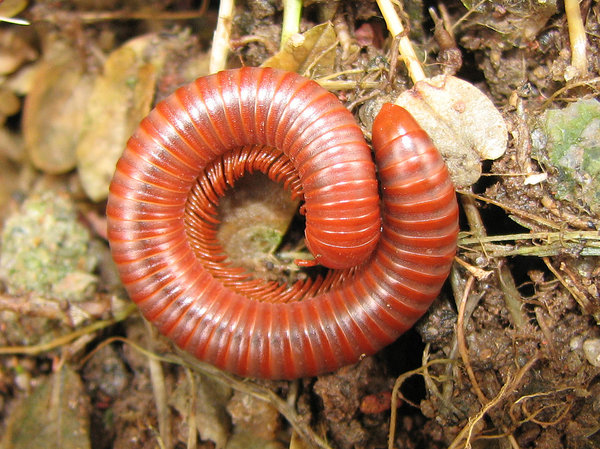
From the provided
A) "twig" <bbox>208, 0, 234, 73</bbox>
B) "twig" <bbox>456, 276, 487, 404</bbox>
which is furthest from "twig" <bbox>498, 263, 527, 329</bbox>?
"twig" <bbox>208, 0, 234, 73</bbox>

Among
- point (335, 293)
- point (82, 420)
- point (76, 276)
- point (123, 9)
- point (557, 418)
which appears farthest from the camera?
point (123, 9)

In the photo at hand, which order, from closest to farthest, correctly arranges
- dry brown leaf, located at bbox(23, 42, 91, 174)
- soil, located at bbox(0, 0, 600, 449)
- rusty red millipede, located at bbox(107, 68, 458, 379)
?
1. rusty red millipede, located at bbox(107, 68, 458, 379)
2. soil, located at bbox(0, 0, 600, 449)
3. dry brown leaf, located at bbox(23, 42, 91, 174)

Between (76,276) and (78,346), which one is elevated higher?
(76,276)

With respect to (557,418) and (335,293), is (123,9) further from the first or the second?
(557,418)

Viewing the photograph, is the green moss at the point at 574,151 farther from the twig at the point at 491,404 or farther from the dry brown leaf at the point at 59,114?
the dry brown leaf at the point at 59,114

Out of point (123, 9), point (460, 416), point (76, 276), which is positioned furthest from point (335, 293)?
point (123, 9)

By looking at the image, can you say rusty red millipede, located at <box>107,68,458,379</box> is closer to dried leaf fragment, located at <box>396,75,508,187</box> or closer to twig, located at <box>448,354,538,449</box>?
dried leaf fragment, located at <box>396,75,508,187</box>

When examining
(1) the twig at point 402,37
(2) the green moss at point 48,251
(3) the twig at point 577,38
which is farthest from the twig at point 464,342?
(2) the green moss at point 48,251
